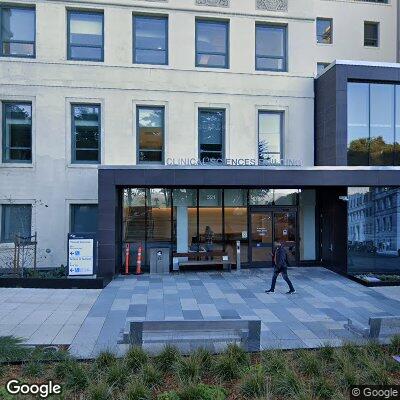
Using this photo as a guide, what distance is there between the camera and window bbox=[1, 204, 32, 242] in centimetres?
1467

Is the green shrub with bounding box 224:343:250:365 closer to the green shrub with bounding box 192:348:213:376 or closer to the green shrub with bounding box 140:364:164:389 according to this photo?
the green shrub with bounding box 192:348:213:376

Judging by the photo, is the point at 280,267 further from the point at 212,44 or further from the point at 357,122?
the point at 212,44

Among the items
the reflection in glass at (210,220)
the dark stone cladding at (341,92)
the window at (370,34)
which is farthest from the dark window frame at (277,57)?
the window at (370,34)

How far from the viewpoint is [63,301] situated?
1044cm

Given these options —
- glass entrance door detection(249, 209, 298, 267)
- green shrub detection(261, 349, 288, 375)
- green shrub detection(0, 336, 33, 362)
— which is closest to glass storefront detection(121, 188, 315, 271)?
glass entrance door detection(249, 209, 298, 267)

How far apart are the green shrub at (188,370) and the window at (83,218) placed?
33.4 feet

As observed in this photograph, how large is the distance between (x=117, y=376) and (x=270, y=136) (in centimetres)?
1288

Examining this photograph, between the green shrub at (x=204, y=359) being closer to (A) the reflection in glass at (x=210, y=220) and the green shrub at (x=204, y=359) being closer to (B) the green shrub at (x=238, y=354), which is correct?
(B) the green shrub at (x=238, y=354)

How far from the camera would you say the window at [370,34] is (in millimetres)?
22141

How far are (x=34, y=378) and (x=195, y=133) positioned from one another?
458 inches

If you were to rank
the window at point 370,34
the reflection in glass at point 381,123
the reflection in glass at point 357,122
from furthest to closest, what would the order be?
1. the window at point 370,34
2. the reflection in glass at point 381,123
3. the reflection in glass at point 357,122

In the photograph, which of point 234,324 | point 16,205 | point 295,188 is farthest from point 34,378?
point 295,188

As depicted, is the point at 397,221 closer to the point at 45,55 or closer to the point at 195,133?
the point at 195,133

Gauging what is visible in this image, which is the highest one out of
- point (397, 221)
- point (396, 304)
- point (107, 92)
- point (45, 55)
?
point (45, 55)
